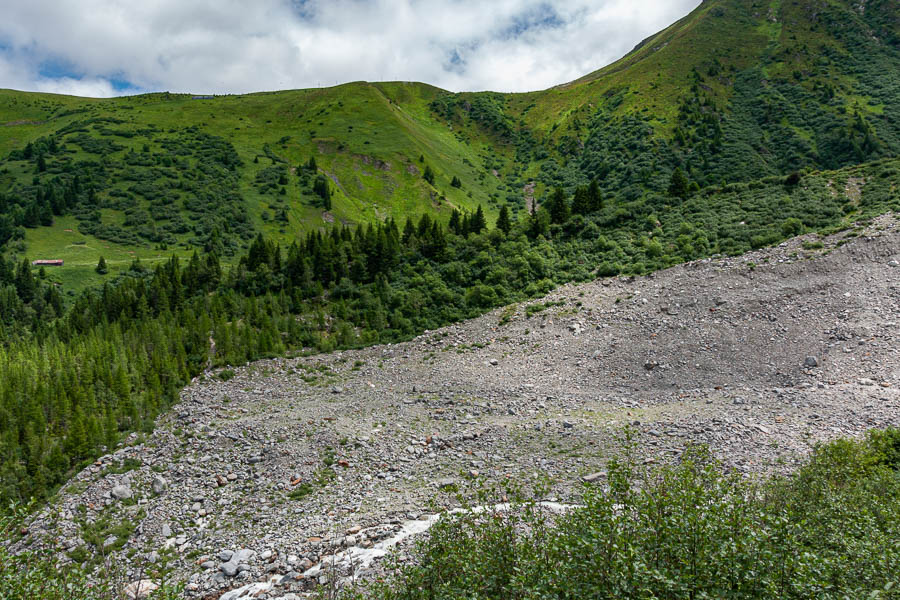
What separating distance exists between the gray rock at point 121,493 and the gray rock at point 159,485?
99cm

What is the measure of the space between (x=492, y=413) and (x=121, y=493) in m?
19.5

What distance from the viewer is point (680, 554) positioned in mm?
8047

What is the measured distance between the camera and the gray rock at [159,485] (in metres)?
21.8

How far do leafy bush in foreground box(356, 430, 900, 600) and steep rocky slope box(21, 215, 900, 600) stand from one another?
14.2 feet

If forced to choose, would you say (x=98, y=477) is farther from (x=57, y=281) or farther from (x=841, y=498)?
(x=57, y=281)

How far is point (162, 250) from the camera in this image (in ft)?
313

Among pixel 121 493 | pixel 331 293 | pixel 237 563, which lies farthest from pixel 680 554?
pixel 331 293

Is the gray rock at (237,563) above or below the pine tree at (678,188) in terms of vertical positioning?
below

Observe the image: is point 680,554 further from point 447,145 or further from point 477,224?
point 447,145

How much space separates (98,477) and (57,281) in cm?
7661

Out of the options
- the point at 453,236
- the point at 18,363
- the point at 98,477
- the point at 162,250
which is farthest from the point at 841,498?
the point at 162,250

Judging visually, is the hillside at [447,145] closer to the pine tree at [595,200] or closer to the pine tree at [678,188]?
the pine tree at [678,188]

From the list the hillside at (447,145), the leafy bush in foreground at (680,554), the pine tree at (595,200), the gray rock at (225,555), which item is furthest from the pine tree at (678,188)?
the gray rock at (225,555)

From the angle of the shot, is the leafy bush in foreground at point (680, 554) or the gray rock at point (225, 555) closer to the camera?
the leafy bush in foreground at point (680, 554)
